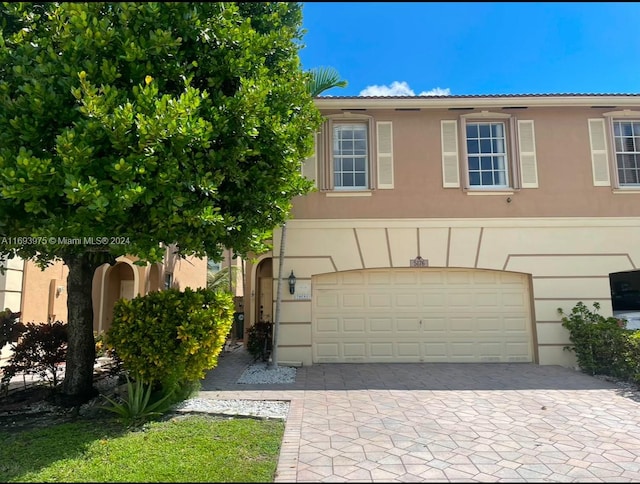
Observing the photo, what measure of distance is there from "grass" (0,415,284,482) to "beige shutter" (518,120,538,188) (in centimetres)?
829

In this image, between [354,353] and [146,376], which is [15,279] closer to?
[146,376]

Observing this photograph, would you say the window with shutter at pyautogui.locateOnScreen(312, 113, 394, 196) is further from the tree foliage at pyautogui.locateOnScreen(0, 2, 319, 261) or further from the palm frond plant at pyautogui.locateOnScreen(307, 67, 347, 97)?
the tree foliage at pyautogui.locateOnScreen(0, 2, 319, 261)

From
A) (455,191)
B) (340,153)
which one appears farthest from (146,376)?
(455,191)

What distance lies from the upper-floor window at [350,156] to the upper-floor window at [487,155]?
2.57 metres

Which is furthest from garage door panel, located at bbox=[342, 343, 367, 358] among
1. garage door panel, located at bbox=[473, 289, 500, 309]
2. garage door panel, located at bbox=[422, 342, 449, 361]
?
garage door panel, located at bbox=[473, 289, 500, 309]

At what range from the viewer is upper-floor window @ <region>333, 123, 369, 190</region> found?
430 inches

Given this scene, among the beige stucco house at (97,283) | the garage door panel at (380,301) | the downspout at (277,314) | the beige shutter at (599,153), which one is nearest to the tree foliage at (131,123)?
the beige stucco house at (97,283)

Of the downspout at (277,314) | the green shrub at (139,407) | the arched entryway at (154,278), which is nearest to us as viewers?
the green shrub at (139,407)

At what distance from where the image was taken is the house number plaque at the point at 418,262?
1049cm

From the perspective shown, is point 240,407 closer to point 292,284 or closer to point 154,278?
point 292,284

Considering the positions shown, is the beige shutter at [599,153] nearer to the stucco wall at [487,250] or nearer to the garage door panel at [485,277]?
the stucco wall at [487,250]

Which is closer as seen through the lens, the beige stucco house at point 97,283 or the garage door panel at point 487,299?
the beige stucco house at point 97,283

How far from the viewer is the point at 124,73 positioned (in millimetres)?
5613

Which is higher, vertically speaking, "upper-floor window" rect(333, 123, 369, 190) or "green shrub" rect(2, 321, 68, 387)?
"upper-floor window" rect(333, 123, 369, 190)
